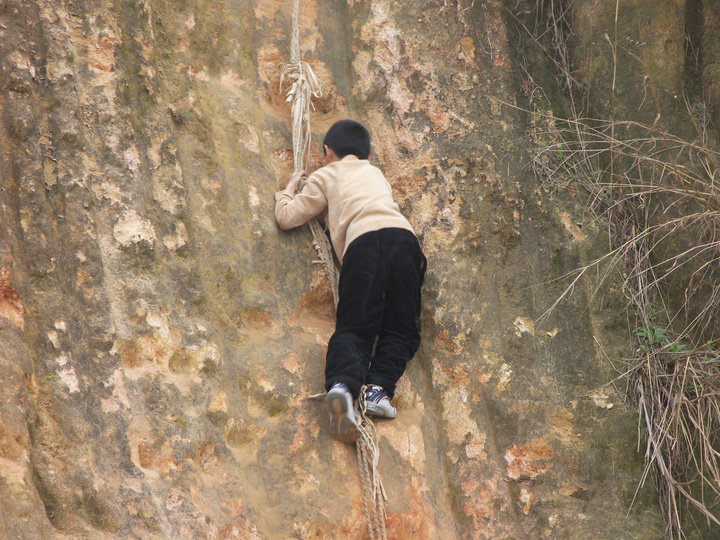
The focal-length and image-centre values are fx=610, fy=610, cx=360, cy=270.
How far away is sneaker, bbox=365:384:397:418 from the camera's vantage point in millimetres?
2793

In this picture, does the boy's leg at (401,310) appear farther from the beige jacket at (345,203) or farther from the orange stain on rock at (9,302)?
the orange stain on rock at (9,302)

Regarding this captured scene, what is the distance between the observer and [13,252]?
7.57 ft

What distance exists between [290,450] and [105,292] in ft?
3.37

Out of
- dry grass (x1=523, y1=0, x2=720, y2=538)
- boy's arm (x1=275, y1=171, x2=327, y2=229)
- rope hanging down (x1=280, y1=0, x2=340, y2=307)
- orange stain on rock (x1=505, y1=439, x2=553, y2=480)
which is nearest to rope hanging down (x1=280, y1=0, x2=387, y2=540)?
rope hanging down (x1=280, y1=0, x2=340, y2=307)

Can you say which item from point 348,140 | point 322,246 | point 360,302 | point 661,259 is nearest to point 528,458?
point 360,302

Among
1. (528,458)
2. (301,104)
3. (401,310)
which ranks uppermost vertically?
(301,104)

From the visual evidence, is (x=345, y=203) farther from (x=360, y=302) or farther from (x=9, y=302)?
(x=9, y=302)

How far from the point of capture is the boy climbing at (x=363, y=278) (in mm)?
2738

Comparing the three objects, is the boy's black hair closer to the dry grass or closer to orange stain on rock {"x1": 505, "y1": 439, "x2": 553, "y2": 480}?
the dry grass

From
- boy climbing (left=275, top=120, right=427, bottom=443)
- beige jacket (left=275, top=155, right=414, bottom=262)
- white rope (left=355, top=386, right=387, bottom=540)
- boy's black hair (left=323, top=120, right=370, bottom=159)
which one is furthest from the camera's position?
boy's black hair (left=323, top=120, right=370, bottom=159)

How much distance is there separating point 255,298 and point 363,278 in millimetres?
543

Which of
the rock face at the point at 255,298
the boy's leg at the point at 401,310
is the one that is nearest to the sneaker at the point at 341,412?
the rock face at the point at 255,298

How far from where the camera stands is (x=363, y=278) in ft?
9.50

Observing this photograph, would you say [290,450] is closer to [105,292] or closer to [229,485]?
[229,485]
